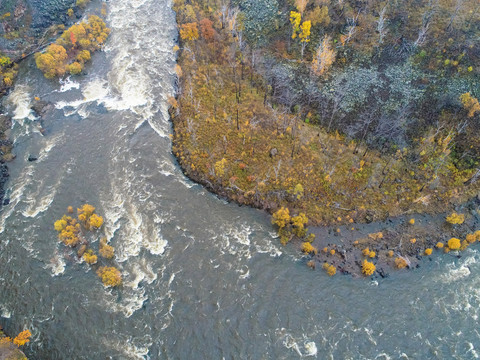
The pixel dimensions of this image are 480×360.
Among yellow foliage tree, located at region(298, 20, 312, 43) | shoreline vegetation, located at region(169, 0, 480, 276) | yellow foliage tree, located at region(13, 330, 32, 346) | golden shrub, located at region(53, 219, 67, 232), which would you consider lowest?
yellow foliage tree, located at region(13, 330, 32, 346)

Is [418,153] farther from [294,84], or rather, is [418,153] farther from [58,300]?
[58,300]

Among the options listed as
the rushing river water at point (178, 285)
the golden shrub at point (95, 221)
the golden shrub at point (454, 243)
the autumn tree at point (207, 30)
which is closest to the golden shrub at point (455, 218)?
the golden shrub at point (454, 243)

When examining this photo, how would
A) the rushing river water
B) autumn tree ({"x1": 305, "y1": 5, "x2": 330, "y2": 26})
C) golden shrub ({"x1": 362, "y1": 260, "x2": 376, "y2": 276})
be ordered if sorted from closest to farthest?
the rushing river water → golden shrub ({"x1": 362, "y1": 260, "x2": 376, "y2": 276}) → autumn tree ({"x1": 305, "y1": 5, "x2": 330, "y2": 26})

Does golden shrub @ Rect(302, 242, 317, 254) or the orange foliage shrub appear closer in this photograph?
golden shrub @ Rect(302, 242, 317, 254)

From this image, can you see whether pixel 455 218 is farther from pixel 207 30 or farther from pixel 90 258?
pixel 207 30

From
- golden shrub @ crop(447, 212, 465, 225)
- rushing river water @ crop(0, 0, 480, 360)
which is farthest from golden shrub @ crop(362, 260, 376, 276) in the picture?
golden shrub @ crop(447, 212, 465, 225)

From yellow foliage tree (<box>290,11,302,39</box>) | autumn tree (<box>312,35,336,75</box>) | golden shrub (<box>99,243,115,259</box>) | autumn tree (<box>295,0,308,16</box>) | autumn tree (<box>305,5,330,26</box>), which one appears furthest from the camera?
autumn tree (<box>295,0,308,16</box>)

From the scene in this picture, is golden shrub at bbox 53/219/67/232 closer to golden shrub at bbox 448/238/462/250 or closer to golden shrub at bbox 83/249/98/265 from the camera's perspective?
golden shrub at bbox 83/249/98/265
